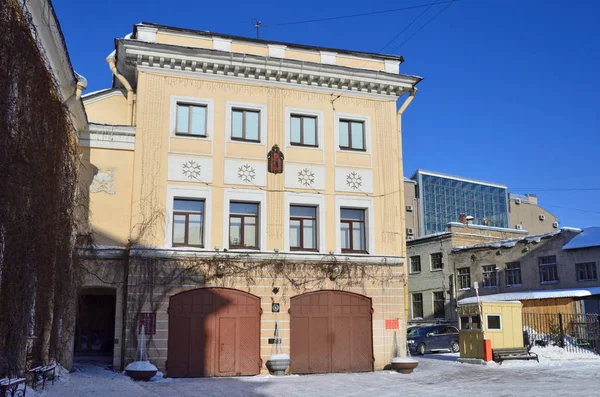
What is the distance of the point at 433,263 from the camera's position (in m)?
44.4

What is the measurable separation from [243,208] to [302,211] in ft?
7.31

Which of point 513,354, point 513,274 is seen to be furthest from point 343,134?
point 513,274

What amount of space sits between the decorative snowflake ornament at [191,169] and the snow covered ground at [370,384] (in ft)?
22.5

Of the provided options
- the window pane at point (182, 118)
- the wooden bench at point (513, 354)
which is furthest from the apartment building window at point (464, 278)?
the window pane at point (182, 118)

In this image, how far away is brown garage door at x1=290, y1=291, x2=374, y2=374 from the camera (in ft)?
71.5

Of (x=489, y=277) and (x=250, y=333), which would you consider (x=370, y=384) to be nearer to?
(x=250, y=333)

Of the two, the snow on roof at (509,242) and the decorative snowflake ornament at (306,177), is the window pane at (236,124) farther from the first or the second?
the snow on roof at (509,242)

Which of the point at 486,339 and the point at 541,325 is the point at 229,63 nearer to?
the point at 486,339

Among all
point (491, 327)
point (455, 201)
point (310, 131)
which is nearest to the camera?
point (310, 131)

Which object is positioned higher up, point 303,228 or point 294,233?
point 303,228

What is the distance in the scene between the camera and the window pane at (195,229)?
70.1ft

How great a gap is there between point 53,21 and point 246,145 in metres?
8.62

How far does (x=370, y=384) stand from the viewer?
59.7 ft

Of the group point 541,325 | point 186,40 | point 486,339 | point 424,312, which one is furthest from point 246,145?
point 424,312
